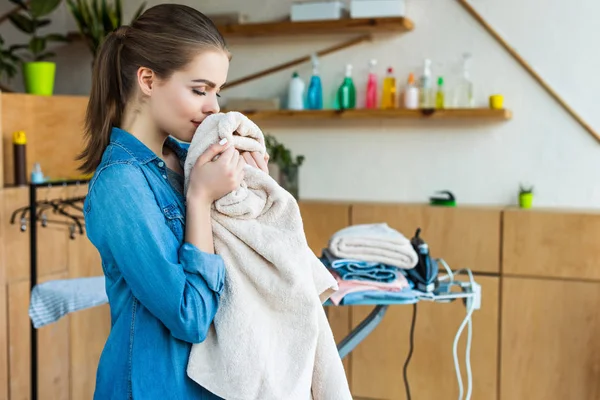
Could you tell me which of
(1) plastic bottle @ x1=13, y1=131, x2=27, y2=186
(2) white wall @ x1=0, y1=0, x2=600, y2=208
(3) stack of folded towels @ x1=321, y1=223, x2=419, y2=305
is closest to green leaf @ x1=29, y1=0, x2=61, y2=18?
(2) white wall @ x1=0, y1=0, x2=600, y2=208

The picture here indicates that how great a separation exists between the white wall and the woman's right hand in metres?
2.30

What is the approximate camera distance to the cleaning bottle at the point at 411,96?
318 centimetres

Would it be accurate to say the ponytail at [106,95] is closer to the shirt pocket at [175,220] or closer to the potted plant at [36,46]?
the shirt pocket at [175,220]

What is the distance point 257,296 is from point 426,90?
224 centimetres

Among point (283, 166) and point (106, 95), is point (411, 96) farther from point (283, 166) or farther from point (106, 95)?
point (106, 95)

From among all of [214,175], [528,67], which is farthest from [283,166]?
[214,175]

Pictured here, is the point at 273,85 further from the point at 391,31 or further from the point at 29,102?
the point at 29,102

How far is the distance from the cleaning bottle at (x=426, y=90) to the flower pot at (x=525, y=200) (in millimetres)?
566

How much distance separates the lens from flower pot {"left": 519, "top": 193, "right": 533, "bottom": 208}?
3.05 meters

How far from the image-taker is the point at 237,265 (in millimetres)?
1116

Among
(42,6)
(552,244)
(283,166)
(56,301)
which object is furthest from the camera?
(283,166)

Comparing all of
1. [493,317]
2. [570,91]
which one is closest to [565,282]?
[493,317]

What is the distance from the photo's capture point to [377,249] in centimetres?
197

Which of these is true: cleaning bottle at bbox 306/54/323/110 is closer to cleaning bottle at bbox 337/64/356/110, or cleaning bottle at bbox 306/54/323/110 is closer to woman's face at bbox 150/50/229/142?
cleaning bottle at bbox 337/64/356/110
